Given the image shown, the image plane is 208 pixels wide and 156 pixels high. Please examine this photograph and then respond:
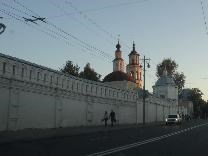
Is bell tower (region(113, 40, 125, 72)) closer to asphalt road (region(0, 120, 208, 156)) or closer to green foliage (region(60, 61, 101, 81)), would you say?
green foliage (region(60, 61, 101, 81))

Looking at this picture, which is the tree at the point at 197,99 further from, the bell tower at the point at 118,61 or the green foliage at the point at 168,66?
the bell tower at the point at 118,61

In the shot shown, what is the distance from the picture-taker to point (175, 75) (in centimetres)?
12338

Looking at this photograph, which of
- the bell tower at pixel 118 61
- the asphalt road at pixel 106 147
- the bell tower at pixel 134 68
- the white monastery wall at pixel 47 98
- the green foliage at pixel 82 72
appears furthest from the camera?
the bell tower at pixel 134 68

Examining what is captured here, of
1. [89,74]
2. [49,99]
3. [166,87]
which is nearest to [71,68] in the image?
[89,74]

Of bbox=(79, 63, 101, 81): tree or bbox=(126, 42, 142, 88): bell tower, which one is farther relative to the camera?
bbox=(126, 42, 142, 88): bell tower

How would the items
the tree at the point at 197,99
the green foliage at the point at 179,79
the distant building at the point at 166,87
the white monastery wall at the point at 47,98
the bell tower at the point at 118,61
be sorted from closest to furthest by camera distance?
1. the white monastery wall at the point at 47,98
2. the bell tower at the point at 118,61
3. the distant building at the point at 166,87
4. the green foliage at the point at 179,79
5. the tree at the point at 197,99

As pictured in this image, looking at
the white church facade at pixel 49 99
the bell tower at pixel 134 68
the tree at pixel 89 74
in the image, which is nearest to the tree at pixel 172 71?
the bell tower at pixel 134 68

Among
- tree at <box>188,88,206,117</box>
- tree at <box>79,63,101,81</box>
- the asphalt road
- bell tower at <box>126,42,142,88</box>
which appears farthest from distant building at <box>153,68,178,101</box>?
the asphalt road

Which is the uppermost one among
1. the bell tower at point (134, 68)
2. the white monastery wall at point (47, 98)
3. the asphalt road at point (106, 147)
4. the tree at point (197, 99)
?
the bell tower at point (134, 68)

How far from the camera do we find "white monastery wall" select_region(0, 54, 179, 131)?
34188 millimetres

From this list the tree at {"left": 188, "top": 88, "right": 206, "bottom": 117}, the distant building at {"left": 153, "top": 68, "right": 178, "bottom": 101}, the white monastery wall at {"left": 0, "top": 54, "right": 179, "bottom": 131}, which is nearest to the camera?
the white monastery wall at {"left": 0, "top": 54, "right": 179, "bottom": 131}

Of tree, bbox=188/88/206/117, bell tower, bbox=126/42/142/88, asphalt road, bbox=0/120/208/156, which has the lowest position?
asphalt road, bbox=0/120/208/156

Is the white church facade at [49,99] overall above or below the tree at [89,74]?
below

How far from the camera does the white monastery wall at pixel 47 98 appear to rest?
112ft
